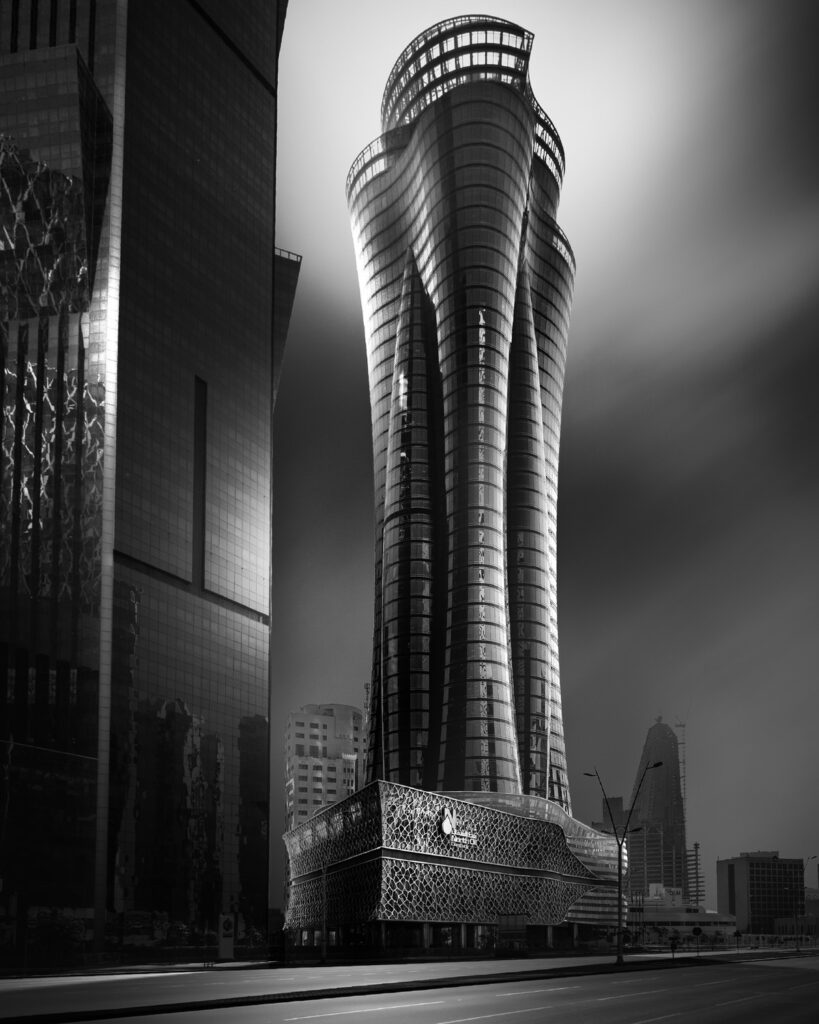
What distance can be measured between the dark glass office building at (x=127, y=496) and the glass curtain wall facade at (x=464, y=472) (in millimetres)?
32511

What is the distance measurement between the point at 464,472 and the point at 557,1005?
14472 cm

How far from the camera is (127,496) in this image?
131750mm

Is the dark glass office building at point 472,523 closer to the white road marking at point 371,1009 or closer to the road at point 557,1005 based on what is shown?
the road at point 557,1005

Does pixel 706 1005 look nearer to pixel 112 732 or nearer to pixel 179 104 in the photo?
pixel 112 732

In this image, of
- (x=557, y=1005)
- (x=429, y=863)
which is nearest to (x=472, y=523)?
(x=429, y=863)

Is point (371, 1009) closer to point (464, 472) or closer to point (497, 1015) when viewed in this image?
point (497, 1015)

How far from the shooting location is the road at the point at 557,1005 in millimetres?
36125

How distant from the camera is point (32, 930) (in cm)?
11419

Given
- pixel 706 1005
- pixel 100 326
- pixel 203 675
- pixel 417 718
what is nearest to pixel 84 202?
pixel 100 326

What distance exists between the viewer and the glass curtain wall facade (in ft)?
589

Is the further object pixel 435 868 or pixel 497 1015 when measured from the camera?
pixel 435 868

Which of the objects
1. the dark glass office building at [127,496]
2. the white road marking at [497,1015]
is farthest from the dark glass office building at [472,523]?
the white road marking at [497,1015]

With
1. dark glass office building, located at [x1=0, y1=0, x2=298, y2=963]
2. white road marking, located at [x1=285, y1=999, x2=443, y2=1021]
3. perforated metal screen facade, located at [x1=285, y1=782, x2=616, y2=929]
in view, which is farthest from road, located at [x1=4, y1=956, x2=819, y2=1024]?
perforated metal screen facade, located at [x1=285, y1=782, x2=616, y2=929]

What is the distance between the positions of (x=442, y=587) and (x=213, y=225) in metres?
57.5
